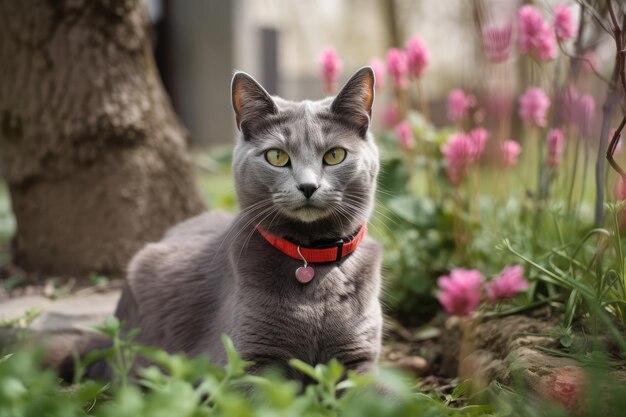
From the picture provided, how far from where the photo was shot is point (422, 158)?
3379mm

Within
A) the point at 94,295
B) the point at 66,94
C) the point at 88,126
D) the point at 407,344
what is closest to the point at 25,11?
the point at 66,94

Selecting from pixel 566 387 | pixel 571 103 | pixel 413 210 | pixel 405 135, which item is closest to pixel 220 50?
pixel 405 135

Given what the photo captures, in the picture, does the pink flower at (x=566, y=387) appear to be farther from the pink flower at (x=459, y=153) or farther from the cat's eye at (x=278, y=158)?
the pink flower at (x=459, y=153)

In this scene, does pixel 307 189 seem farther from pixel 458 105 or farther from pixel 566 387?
pixel 458 105

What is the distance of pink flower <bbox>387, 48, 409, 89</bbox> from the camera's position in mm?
3129

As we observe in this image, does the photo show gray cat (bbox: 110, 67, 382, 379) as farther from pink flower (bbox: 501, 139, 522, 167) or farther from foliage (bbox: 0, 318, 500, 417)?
pink flower (bbox: 501, 139, 522, 167)

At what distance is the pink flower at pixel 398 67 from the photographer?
3.13 metres

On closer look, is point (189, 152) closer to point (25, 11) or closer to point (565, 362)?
point (25, 11)

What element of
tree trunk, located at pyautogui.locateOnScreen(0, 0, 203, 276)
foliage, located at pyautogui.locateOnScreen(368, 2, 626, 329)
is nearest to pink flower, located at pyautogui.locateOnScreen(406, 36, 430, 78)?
foliage, located at pyautogui.locateOnScreen(368, 2, 626, 329)

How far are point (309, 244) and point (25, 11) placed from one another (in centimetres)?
195

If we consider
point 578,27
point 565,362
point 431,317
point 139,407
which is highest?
point 578,27

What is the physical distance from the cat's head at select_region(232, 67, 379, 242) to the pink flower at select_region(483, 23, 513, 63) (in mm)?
938

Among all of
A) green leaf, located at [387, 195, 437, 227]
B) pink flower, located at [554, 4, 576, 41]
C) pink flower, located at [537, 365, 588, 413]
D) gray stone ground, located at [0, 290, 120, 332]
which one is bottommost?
gray stone ground, located at [0, 290, 120, 332]

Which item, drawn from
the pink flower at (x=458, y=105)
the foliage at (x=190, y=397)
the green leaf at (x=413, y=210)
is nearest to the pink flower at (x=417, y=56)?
the pink flower at (x=458, y=105)
